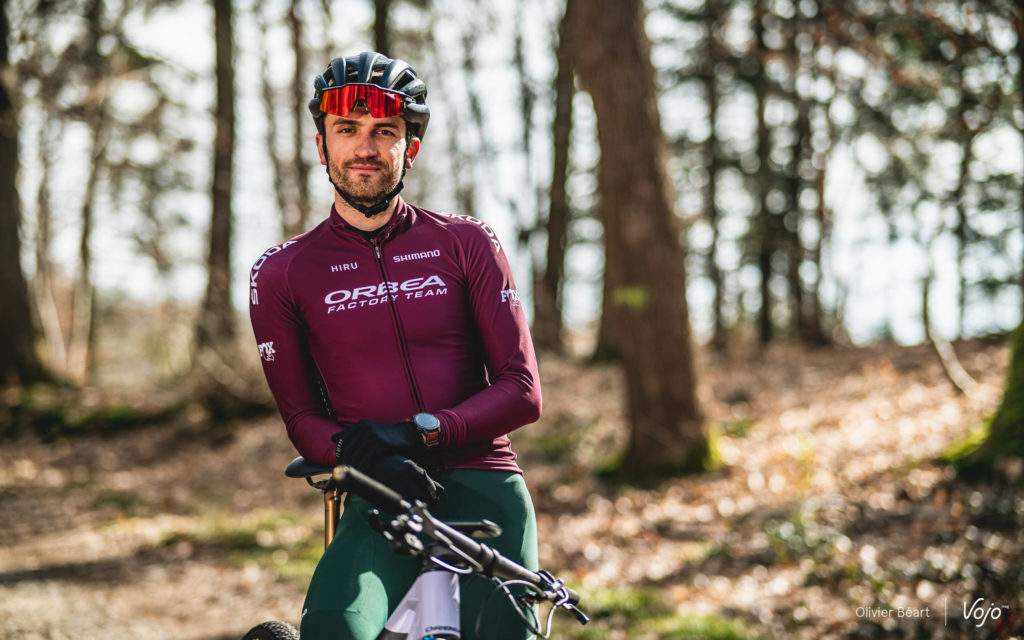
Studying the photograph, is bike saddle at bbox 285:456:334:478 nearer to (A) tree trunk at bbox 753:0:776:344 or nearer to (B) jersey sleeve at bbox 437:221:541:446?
(B) jersey sleeve at bbox 437:221:541:446

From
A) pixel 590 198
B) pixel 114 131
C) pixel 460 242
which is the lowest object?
pixel 460 242

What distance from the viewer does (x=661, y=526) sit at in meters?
8.31

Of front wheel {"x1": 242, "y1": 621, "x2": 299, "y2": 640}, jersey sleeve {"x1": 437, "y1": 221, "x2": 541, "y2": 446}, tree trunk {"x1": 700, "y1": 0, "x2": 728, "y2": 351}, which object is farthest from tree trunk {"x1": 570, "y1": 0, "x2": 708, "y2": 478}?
tree trunk {"x1": 700, "y1": 0, "x2": 728, "y2": 351}

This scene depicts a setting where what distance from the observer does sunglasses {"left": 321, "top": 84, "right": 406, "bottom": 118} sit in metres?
2.72

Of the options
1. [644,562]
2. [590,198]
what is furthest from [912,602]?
[590,198]

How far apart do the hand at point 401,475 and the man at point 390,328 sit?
0.83 feet

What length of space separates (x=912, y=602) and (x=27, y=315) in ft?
56.4

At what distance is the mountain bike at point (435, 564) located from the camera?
214 cm

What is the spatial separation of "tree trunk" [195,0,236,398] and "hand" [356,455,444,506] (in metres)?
13.0

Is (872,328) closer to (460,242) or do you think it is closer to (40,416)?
(40,416)

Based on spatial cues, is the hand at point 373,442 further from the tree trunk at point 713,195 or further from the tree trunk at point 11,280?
the tree trunk at point 713,195

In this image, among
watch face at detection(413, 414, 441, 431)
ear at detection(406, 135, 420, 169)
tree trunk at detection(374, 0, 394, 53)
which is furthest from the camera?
tree trunk at detection(374, 0, 394, 53)

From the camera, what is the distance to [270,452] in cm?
1321

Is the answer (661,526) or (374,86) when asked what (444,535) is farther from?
(661,526)
